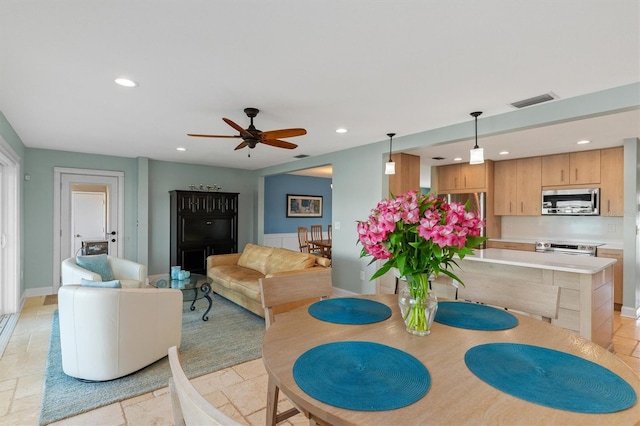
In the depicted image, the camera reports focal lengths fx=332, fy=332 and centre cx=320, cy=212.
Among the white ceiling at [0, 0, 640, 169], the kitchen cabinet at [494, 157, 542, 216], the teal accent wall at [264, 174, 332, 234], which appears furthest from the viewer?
the teal accent wall at [264, 174, 332, 234]

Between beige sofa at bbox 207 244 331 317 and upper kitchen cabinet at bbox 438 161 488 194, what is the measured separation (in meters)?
3.63

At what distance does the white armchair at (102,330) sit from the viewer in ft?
8.11

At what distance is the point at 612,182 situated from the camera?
492 cm

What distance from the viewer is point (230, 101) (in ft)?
9.86

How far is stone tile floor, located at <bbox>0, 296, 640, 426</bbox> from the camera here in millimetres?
2133

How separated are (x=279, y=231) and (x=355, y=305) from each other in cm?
685

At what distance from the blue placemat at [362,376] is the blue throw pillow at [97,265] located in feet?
12.6

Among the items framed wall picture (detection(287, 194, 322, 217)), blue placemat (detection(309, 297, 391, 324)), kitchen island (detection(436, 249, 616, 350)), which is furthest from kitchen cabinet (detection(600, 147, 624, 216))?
framed wall picture (detection(287, 194, 322, 217))

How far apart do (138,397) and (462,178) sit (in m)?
6.13

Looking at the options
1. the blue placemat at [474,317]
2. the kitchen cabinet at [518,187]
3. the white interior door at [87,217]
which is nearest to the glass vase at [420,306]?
the blue placemat at [474,317]

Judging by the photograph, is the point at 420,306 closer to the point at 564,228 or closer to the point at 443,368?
the point at 443,368

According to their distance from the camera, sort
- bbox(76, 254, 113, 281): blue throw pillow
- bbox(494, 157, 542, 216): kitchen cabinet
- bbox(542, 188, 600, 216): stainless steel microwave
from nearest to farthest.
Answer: bbox(76, 254, 113, 281): blue throw pillow → bbox(542, 188, 600, 216): stainless steel microwave → bbox(494, 157, 542, 216): kitchen cabinet

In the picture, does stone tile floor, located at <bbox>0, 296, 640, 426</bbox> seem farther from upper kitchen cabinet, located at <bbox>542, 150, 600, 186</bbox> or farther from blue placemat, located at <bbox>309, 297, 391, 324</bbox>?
upper kitchen cabinet, located at <bbox>542, 150, 600, 186</bbox>

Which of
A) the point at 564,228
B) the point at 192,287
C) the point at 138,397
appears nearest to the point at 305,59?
the point at 138,397
